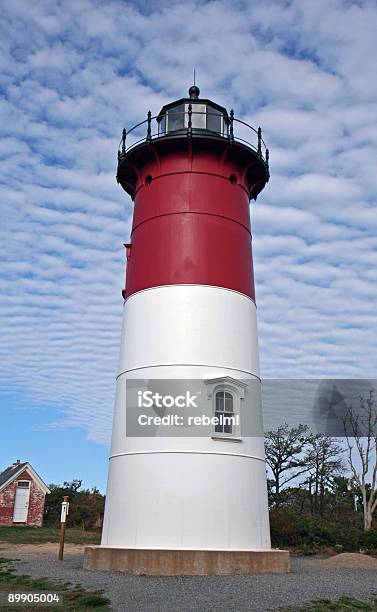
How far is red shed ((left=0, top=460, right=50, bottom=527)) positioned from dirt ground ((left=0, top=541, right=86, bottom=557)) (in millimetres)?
9256

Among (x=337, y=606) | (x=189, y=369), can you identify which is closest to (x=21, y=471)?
(x=189, y=369)

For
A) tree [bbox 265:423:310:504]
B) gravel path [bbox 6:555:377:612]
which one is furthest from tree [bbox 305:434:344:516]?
gravel path [bbox 6:555:377:612]

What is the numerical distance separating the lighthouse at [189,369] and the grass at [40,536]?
42.1 feet

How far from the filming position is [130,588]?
11.1 metres

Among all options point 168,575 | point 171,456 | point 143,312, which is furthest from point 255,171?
point 168,575

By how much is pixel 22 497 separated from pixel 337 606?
28.5 meters

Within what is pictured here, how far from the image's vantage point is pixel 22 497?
35.0 meters

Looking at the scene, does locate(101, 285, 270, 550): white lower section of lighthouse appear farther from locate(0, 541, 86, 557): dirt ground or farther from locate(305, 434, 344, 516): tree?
locate(305, 434, 344, 516): tree

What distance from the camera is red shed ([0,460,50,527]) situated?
34.5 meters

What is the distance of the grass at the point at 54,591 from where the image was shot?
30.0 feet

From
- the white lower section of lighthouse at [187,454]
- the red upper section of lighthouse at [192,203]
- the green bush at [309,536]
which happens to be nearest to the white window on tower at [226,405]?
A: the white lower section of lighthouse at [187,454]

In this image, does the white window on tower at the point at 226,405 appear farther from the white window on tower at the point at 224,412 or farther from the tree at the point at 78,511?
the tree at the point at 78,511

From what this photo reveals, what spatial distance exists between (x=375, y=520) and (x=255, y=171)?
20.6m

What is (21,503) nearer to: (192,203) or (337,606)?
(192,203)
